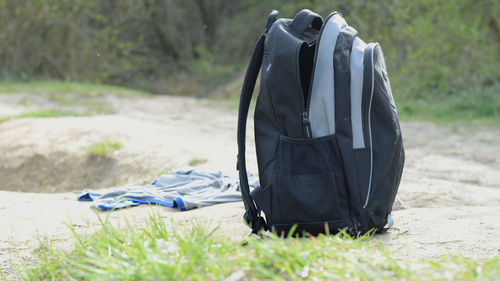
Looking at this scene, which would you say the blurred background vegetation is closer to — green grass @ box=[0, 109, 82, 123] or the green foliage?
green grass @ box=[0, 109, 82, 123]

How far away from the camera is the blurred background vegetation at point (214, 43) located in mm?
9055

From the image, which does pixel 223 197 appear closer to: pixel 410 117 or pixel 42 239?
pixel 42 239

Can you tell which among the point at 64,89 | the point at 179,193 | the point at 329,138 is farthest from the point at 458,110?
the point at 64,89

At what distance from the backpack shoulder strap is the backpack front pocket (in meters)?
0.16

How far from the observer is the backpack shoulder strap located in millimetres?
2781

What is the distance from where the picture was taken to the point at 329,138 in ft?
8.70

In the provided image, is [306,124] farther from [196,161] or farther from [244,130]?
[196,161]

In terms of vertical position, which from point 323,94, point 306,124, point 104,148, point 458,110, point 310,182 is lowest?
point 458,110

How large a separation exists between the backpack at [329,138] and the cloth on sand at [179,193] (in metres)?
0.79

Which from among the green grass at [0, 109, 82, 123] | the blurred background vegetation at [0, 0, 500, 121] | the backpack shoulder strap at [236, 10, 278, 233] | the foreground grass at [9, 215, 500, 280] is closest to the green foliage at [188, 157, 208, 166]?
the backpack shoulder strap at [236, 10, 278, 233]

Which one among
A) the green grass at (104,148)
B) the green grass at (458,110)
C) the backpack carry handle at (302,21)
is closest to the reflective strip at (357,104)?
the backpack carry handle at (302,21)

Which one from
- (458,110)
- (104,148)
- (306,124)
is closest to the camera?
(306,124)

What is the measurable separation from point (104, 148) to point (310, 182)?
10.7 ft

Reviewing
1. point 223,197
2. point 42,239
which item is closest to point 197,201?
point 223,197
